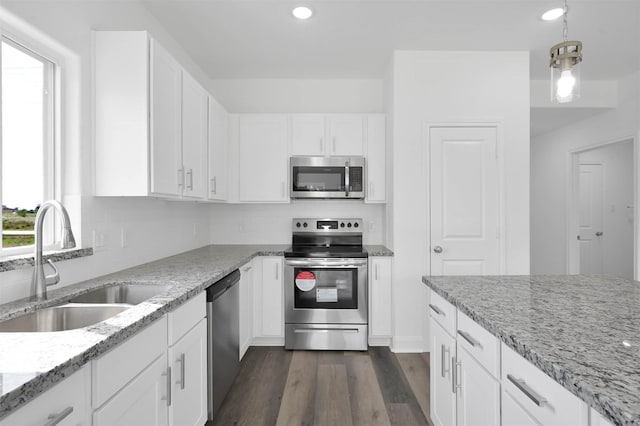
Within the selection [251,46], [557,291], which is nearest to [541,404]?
[557,291]

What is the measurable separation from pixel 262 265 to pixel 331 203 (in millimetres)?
1050

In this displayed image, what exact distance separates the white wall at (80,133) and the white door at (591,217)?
20.7ft

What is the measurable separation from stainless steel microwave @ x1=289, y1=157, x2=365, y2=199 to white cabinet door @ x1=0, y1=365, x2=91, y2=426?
2.56 metres

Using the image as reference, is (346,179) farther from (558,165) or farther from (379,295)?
(558,165)

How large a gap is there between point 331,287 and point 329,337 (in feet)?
1.48

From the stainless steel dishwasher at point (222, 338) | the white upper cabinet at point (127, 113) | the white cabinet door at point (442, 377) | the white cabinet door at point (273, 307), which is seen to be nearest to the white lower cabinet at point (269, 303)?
the white cabinet door at point (273, 307)

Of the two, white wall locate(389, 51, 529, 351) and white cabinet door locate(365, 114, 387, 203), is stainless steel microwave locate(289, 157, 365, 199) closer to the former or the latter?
white cabinet door locate(365, 114, 387, 203)

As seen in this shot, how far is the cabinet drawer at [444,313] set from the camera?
154 cm

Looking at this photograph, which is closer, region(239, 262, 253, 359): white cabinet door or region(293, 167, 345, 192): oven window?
region(239, 262, 253, 359): white cabinet door

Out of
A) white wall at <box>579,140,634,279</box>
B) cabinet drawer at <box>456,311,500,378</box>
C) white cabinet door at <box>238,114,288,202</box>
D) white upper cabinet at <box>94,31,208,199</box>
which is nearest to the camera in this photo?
cabinet drawer at <box>456,311,500,378</box>

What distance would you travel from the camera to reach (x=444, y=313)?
64.3 inches

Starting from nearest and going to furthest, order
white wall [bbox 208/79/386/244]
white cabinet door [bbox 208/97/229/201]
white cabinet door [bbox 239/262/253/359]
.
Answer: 1. white cabinet door [bbox 239/262/253/359]
2. white cabinet door [bbox 208/97/229/201]
3. white wall [bbox 208/79/386/244]

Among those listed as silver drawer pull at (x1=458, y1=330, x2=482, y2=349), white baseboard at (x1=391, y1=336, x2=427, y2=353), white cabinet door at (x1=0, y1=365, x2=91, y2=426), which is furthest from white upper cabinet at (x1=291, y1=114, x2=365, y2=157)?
white cabinet door at (x1=0, y1=365, x2=91, y2=426)

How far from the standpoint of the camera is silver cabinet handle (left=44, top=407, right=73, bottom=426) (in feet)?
2.65
